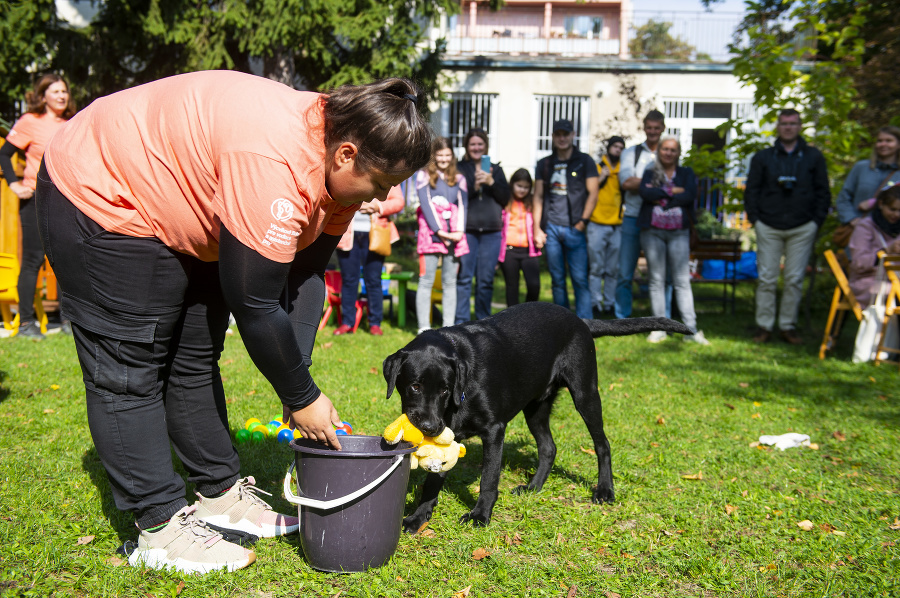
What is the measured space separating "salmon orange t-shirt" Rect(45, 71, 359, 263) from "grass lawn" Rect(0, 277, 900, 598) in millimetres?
1401

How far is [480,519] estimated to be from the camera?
3.29 metres

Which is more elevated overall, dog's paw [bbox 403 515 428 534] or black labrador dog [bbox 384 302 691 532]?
black labrador dog [bbox 384 302 691 532]

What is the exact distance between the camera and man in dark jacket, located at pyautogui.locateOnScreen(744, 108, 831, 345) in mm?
7934

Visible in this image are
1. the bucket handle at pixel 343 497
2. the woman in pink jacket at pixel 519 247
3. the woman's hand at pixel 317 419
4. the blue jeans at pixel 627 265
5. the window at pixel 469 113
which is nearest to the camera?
the woman's hand at pixel 317 419

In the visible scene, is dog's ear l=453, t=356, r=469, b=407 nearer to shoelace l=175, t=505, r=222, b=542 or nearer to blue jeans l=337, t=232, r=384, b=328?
shoelace l=175, t=505, r=222, b=542

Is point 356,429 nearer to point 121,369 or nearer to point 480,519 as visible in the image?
point 480,519

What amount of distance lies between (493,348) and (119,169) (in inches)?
72.2

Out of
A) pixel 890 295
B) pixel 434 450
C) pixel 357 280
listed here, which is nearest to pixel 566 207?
pixel 357 280

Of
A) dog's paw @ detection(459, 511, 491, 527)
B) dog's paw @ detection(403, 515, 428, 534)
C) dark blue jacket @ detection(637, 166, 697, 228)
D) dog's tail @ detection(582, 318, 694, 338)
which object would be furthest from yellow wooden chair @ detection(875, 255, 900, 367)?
dog's paw @ detection(403, 515, 428, 534)

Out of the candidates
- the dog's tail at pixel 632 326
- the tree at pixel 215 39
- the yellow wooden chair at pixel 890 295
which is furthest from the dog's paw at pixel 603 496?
the tree at pixel 215 39

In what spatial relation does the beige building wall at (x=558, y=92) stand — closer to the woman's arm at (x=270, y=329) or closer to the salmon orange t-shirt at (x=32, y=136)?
the salmon orange t-shirt at (x=32, y=136)

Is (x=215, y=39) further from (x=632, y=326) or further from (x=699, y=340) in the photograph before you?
(x=632, y=326)

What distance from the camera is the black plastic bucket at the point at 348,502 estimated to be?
2.60m

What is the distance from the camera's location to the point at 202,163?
214 centimetres
